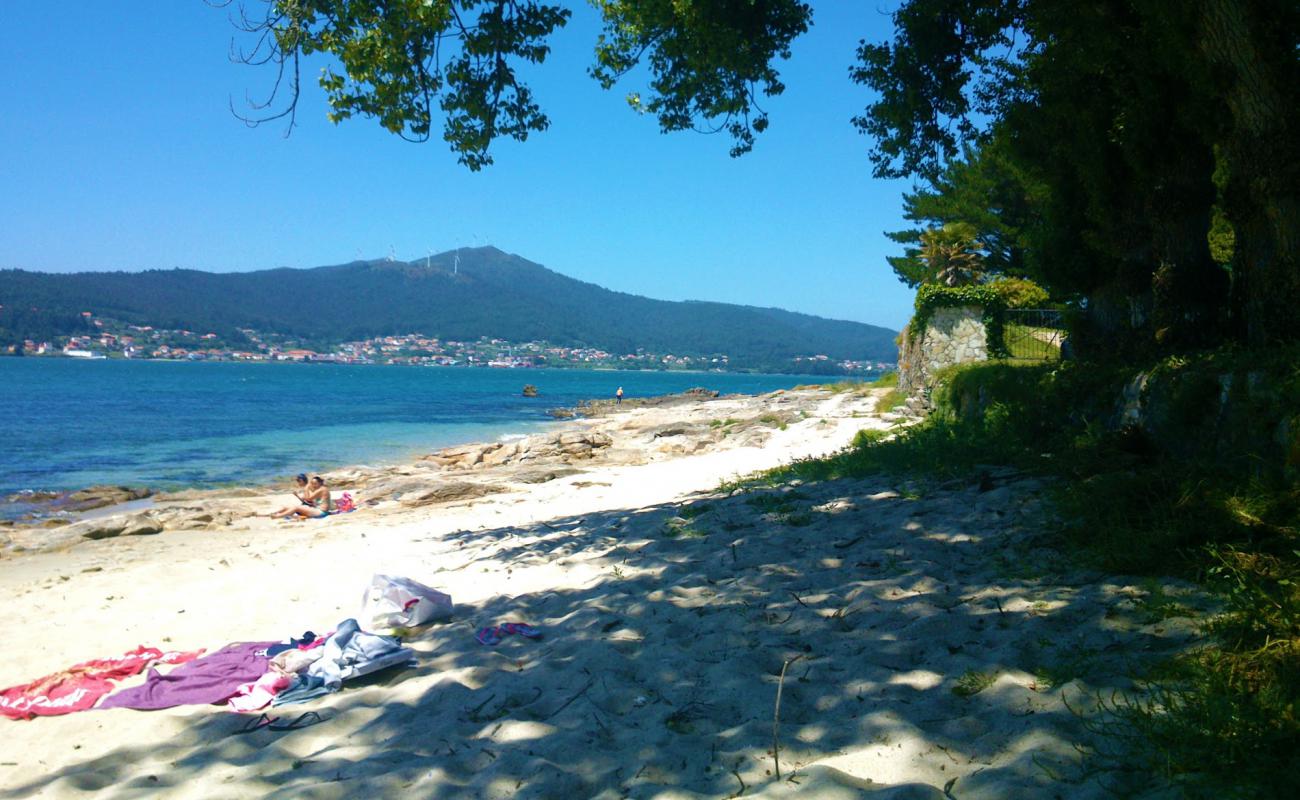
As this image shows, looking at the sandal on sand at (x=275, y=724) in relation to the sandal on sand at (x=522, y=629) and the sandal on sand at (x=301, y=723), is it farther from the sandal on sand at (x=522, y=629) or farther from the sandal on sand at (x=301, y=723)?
the sandal on sand at (x=522, y=629)

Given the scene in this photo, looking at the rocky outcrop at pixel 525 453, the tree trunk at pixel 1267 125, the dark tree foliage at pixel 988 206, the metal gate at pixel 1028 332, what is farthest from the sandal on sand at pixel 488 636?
the dark tree foliage at pixel 988 206

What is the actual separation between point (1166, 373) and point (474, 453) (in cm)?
1870

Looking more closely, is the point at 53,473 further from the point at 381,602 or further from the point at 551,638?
the point at 551,638

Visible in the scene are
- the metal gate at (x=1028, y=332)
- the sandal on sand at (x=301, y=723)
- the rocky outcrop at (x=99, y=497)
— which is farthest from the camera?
the metal gate at (x=1028, y=332)

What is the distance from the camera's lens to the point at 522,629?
5074 mm

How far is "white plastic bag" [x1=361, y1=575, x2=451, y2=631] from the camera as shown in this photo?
18.1 ft

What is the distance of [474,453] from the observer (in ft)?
72.8

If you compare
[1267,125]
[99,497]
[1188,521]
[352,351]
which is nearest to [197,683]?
[1188,521]

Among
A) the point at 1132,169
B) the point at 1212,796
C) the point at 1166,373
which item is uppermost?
the point at 1132,169

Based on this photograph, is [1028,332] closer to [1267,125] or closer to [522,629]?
[1267,125]

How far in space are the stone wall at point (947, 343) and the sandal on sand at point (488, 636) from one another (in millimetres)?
13576

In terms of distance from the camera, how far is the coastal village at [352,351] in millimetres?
131875

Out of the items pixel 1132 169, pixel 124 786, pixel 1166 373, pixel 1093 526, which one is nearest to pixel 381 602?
pixel 124 786

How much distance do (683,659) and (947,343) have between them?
15.8 meters
